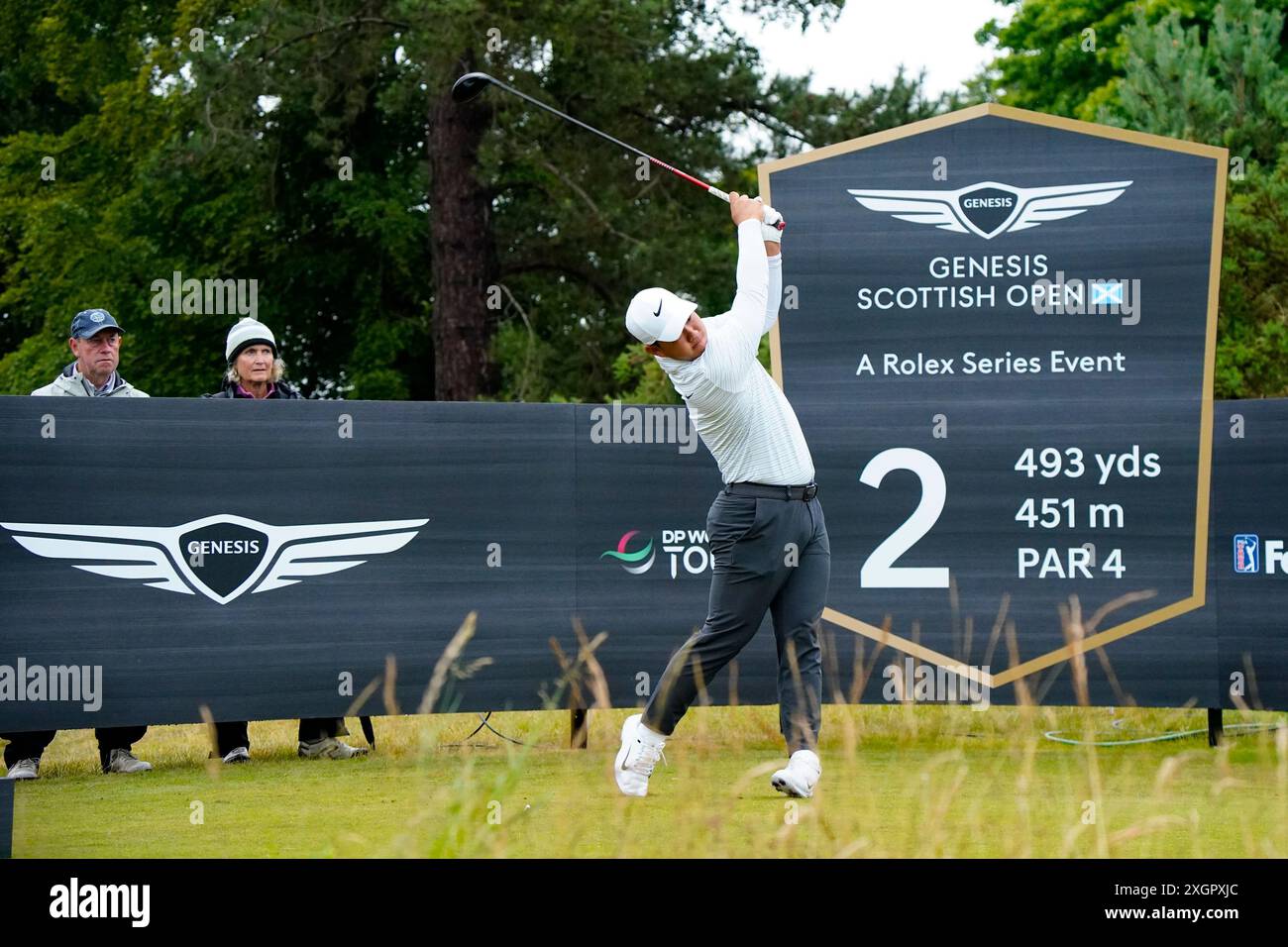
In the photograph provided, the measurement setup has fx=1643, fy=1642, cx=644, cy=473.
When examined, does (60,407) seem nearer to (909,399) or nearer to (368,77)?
(909,399)

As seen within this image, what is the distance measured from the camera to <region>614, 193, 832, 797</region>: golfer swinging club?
6.11m

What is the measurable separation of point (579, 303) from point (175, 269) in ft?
22.3

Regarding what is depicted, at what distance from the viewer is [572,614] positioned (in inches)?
306

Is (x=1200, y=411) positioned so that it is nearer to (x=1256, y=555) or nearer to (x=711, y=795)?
(x=1256, y=555)

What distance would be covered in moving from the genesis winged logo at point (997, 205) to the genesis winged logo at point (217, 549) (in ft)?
9.50

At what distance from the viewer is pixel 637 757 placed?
620 centimetres

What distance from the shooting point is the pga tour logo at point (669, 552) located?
787 cm

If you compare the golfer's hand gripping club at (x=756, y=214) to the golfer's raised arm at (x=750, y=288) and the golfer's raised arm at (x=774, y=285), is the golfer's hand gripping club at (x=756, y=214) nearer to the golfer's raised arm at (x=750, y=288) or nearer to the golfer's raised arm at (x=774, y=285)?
the golfer's raised arm at (x=750, y=288)

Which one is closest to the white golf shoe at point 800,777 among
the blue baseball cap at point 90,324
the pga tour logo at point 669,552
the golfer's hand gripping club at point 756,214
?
the golfer's hand gripping club at point 756,214

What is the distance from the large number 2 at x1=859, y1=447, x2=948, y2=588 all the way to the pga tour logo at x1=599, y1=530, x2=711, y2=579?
790 mm

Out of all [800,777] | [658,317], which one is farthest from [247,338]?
[800,777]

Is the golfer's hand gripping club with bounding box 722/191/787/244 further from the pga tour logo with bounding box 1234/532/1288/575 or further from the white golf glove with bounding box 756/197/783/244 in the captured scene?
the pga tour logo with bounding box 1234/532/1288/575

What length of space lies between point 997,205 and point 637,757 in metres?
3.52
